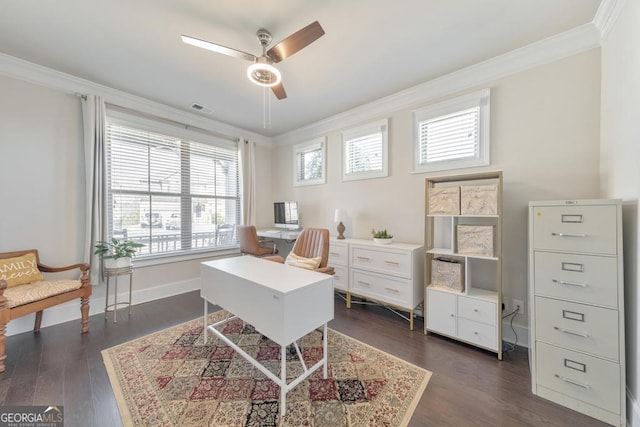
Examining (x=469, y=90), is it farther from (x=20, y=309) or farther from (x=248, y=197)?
(x=20, y=309)

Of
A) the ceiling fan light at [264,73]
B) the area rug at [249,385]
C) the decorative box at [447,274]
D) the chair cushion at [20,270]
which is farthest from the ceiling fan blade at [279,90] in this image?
the chair cushion at [20,270]

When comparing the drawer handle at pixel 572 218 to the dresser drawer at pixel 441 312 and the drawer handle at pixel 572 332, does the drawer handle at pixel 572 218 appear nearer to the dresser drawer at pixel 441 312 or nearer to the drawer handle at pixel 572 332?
the drawer handle at pixel 572 332

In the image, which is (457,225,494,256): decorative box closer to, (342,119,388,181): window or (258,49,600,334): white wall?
(258,49,600,334): white wall

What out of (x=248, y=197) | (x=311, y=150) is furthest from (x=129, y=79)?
(x=311, y=150)

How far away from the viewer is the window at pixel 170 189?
3154 millimetres

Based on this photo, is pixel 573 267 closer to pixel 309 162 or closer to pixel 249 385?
pixel 249 385

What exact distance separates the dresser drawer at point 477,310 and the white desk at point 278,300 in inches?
52.2

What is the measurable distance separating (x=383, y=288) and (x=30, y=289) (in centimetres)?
344

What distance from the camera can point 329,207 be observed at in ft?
13.0

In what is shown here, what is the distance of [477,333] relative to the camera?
2.15 metres

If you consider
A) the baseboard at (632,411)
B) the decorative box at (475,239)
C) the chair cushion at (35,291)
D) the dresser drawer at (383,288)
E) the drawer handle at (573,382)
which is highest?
the decorative box at (475,239)

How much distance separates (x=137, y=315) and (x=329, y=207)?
2870 mm

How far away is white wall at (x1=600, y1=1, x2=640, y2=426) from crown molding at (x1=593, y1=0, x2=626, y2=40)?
51 millimetres

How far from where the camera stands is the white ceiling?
1.76m
